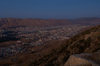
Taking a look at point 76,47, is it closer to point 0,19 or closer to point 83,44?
point 83,44

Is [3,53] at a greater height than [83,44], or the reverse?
[83,44]

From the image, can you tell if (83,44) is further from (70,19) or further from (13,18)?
(70,19)

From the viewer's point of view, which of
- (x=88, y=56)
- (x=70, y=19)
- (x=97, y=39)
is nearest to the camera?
(x=88, y=56)

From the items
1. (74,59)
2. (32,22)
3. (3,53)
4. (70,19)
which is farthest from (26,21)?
(74,59)

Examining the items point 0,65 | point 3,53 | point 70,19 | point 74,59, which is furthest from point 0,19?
point 74,59

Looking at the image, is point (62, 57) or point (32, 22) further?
point (32, 22)

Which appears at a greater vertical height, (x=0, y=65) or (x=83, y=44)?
(x=83, y=44)

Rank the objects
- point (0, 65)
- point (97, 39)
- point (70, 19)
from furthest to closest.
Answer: point (70, 19), point (0, 65), point (97, 39)

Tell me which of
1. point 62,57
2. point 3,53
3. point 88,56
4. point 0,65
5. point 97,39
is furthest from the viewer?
point 3,53

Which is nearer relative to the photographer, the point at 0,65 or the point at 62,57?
the point at 62,57
